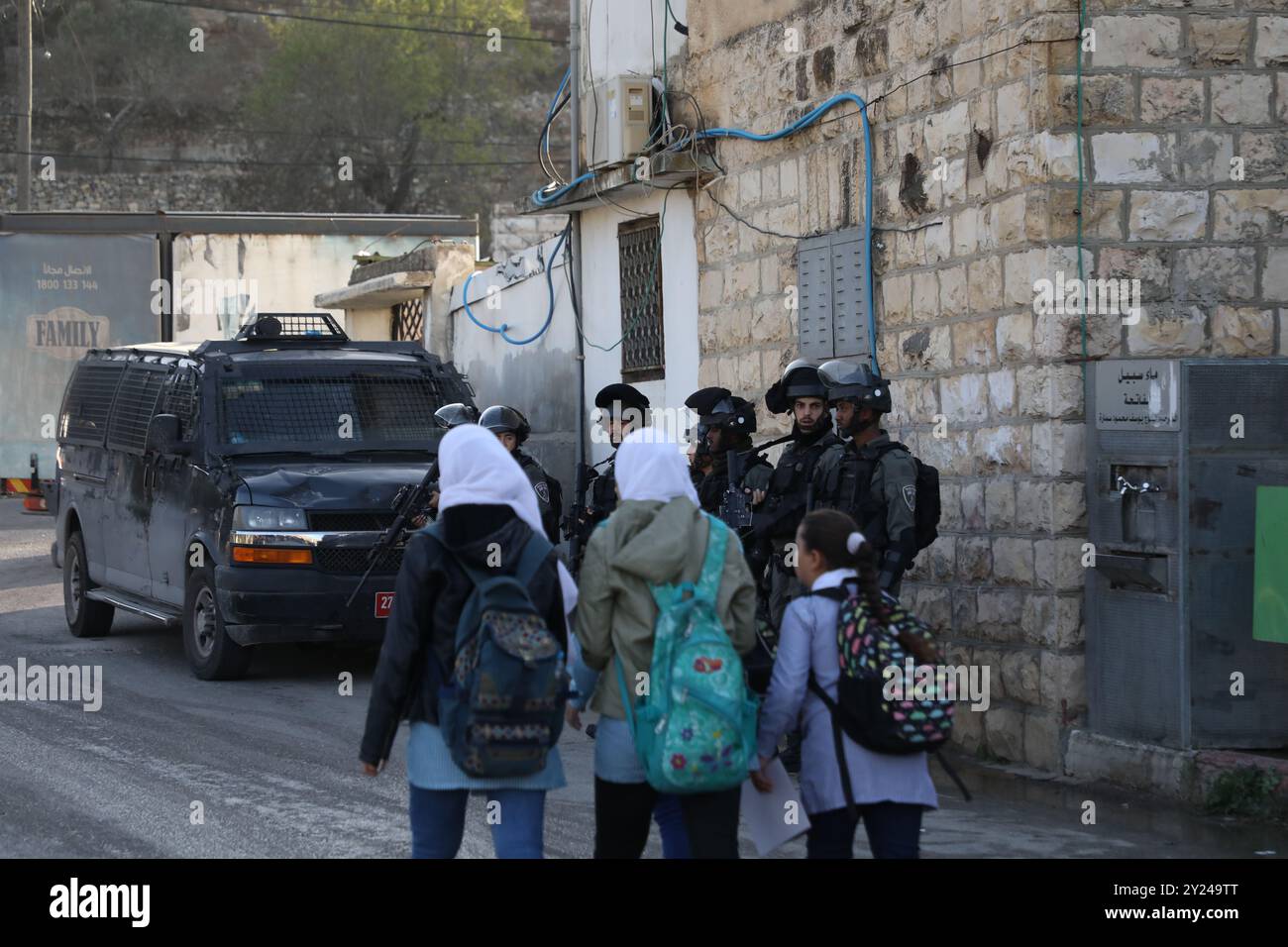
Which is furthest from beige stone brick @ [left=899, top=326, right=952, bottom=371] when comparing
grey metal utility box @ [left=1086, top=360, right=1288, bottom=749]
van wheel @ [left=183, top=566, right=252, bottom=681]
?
van wheel @ [left=183, top=566, right=252, bottom=681]

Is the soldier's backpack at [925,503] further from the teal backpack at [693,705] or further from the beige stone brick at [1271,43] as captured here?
the teal backpack at [693,705]

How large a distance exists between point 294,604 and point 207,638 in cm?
96

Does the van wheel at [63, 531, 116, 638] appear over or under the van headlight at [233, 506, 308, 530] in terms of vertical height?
under

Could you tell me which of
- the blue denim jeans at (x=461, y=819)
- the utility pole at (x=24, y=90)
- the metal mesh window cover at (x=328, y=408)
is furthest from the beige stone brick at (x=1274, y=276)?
the utility pole at (x=24, y=90)

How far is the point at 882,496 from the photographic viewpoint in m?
7.92

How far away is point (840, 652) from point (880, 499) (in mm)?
3000

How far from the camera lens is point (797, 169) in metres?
10.9

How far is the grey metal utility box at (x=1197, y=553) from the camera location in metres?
7.77

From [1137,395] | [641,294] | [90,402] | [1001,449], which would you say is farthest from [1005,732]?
[90,402]

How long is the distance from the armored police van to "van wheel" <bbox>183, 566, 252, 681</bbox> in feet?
0.04

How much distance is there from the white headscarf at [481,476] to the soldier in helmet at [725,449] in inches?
152

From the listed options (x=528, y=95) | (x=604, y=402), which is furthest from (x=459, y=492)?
(x=528, y=95)

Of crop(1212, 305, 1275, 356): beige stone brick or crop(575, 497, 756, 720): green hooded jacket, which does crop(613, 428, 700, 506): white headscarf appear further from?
crop(1212, 305, 1275, 356): beige stone brick

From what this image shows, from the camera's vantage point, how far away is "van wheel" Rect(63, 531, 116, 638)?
13.0 m
